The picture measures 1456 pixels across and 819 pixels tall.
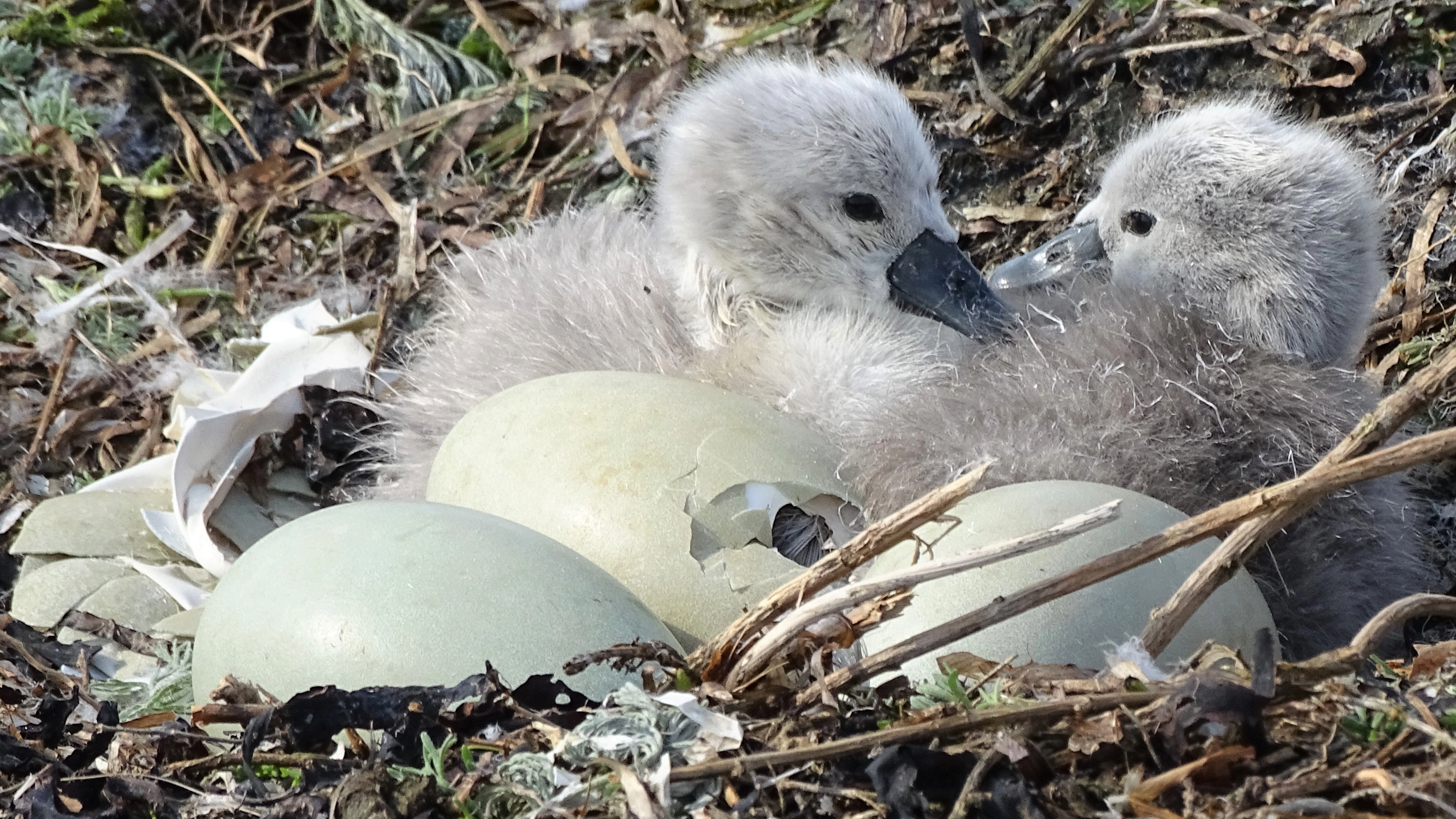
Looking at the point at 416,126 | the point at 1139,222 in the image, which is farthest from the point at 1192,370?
the point at 416,126

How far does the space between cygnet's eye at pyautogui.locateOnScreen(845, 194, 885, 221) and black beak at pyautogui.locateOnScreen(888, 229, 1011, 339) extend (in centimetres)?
7

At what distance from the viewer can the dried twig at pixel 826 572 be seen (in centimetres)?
132

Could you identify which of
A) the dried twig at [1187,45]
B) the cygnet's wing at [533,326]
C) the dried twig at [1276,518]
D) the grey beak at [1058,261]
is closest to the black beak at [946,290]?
the grey beak at [1058,261]

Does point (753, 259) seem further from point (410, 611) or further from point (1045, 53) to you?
point (410, 611)

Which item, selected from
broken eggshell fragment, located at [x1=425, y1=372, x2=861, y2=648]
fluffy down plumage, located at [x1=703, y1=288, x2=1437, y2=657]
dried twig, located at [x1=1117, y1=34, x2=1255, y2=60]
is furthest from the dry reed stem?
dried twig, located at [x1=1117, y1=34, x2=1255, y2=60]

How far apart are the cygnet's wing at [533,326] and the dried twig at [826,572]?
0.99 metres

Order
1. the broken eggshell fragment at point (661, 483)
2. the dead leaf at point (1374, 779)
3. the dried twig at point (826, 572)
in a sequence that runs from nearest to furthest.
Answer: the dead leaf at point (1374, 779)
the dried twig at point (826, 572)
the broken eggshell fragment at point (661, 483)

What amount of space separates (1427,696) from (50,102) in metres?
2.94

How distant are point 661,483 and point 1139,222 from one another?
3.50 ft

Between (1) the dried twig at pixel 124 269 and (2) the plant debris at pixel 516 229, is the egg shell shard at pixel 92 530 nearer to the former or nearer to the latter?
(2) the plant debris at pixel 516 229

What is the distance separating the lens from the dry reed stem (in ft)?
4.18

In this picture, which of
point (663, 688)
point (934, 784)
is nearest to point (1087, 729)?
point (934, 784)


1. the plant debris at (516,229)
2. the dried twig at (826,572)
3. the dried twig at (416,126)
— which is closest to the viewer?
the plant debris at (516,229)

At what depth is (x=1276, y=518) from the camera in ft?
4.42
